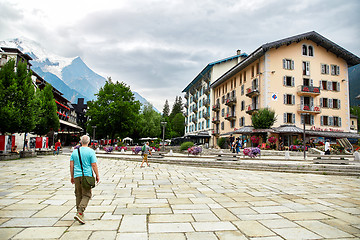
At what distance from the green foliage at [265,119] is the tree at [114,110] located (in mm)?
21527

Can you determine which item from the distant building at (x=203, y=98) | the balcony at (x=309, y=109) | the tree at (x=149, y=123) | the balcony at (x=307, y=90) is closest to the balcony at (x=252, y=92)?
the balcony at (x=307, y=90)

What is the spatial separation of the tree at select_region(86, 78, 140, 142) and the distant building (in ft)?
33.9

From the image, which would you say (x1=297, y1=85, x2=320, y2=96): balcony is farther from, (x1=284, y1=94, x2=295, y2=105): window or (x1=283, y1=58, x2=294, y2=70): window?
(x1=283, y1=58, x2=294, y2=70): window

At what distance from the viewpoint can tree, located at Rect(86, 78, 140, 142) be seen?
38.8 metres

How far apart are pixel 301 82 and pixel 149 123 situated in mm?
34832

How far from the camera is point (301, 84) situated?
3041cm

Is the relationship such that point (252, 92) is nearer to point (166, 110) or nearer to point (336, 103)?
point (336, 103)

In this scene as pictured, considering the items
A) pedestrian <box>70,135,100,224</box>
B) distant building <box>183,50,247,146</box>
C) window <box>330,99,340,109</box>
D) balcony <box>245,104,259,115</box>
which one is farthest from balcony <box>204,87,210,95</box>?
pedestrian <box>70,135,100,224</box>

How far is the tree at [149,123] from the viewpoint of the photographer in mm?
55375

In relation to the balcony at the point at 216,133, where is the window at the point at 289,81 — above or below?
above

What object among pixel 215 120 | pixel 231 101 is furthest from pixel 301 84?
pixel 215 120

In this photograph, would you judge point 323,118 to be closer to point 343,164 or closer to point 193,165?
point 343,164

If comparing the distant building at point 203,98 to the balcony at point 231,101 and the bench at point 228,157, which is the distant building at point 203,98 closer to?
the balcony at point 231,101

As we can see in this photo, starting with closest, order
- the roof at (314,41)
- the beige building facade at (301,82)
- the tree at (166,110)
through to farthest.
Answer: the roof at (314,41) < the beige building facade at (301,82) < the tree at (166,110)
